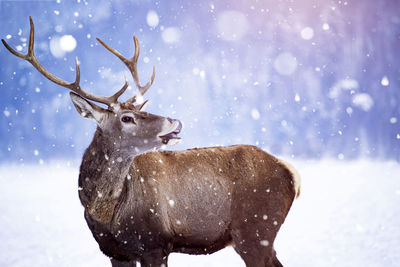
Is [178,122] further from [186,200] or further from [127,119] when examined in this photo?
[186,200]

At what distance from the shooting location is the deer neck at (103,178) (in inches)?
173

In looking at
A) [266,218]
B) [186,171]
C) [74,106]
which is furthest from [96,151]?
[266,218]

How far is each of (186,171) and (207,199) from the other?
417 mm

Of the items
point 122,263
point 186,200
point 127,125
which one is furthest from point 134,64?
point 122,263

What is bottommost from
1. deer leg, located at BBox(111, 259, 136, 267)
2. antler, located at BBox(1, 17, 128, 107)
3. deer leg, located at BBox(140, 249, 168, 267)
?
deer leg, located at BBox(111, 259, 136, 267)

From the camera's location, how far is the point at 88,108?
180 inches

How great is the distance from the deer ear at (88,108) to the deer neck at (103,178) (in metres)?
0.27

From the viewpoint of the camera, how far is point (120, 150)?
14.6 feet

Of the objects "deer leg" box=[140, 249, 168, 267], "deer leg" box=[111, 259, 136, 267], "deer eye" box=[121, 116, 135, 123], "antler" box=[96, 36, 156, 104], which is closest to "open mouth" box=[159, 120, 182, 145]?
"deer eye" box=[121, 116, 135, 123]

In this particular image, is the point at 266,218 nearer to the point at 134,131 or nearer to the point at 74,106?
the point at 134,131

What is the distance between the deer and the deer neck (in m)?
0.01

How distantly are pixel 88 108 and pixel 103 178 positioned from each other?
2.69 feet

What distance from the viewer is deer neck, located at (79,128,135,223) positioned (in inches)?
173

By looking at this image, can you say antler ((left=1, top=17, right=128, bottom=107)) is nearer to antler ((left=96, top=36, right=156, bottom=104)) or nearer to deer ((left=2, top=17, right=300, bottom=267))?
deer ((left=2, top=17, right=300, bottom=267))
